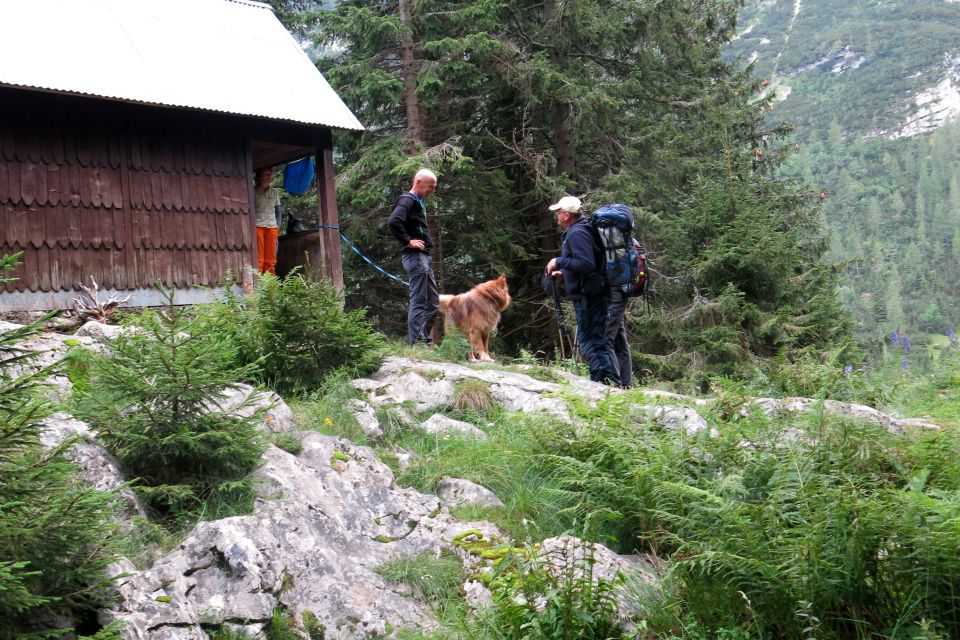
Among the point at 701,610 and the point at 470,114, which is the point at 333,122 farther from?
the point at 701,610

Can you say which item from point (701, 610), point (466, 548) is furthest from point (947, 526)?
point (466, 548)

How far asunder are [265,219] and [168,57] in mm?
2539

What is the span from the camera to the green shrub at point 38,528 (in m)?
2.78

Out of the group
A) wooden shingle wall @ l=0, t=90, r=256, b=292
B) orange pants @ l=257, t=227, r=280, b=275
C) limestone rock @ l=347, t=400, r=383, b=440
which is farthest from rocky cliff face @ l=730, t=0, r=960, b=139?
limestone rock @ l=347, t=400, r=383, b=440

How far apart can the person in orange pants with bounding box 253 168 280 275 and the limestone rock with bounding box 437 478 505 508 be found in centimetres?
720

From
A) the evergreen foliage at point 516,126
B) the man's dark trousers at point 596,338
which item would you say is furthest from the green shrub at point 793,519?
the evergreen foliage at point 516,126

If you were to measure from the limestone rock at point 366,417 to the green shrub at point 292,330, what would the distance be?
0.55 metres

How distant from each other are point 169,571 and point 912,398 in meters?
6.43

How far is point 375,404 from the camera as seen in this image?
20.7 ft

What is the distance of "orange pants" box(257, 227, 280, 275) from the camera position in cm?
1145

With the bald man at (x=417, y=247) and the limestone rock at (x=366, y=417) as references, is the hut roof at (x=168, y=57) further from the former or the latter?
the limestone rock at (x=366, y=417)

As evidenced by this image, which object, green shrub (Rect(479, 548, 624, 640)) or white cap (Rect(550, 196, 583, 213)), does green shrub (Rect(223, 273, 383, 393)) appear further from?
green shrub (Rect(479, 548, 624, 640))

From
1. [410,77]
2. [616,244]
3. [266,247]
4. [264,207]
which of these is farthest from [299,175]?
[616,244]

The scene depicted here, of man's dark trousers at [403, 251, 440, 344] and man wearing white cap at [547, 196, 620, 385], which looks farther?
man's dark trousers at [403, 251, 440, 344]
